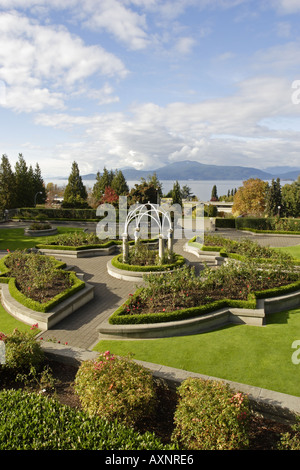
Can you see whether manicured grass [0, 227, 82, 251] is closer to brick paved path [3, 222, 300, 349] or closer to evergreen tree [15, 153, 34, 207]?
brick paved path [3, 222, 300, 349]

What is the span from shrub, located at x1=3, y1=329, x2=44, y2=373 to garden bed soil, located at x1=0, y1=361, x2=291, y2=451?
0.36 meters

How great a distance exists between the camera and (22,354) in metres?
6.75

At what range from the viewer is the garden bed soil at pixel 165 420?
193 inches

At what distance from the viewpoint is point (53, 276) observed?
41.2 ft

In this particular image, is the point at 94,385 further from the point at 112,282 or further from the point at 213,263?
the point at 213,263

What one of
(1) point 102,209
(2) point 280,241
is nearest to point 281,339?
(2) point 280,241

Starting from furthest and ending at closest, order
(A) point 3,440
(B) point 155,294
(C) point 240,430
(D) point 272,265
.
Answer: (D) point 272,265 < (B) point 155,294 < (C) point 240,430 < (A) point 3,440

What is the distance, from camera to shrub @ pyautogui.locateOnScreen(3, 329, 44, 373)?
21.7 ft

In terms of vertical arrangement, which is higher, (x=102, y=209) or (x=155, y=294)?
(x=102, y=209)

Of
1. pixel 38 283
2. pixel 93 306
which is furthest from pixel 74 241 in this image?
pixel 93 306

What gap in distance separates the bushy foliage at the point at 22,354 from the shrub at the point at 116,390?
1.44 meters

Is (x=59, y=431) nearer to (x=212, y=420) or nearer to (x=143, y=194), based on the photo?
(x=212, y=420)

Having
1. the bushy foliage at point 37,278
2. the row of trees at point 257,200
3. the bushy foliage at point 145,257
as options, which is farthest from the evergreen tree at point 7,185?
the row of trees at point 257,200
